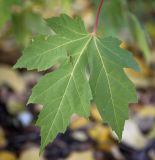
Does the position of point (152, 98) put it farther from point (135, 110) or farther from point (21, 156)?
point (21, 156)

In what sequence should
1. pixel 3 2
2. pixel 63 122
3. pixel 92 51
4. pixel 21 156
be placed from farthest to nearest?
1. pixel 21 156
2. pixel 3 2
3. pixel 92 51
4. pixel 63 122

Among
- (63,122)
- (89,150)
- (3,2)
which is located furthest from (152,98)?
(63,122)

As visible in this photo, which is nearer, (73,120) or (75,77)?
(75,77)

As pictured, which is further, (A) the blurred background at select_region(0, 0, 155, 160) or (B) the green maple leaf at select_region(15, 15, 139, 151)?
(A) the blurred background at select_region(0, 0, 155, 160)

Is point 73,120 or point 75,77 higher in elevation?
point 75,77

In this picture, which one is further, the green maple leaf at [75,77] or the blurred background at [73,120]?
the blurred background at [73,120]

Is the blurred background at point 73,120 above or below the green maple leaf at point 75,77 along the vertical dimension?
below

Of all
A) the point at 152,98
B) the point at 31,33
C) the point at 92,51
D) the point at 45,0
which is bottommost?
the point at 152,98

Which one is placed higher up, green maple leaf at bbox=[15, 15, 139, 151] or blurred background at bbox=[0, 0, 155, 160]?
green maple leaf at bbox=[15, 15, 139, 151]
